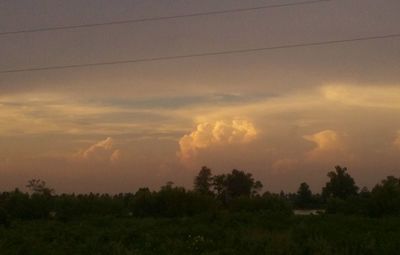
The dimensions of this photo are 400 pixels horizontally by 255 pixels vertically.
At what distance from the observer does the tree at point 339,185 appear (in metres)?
91.8

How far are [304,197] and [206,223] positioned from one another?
222 ft

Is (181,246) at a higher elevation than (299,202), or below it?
below

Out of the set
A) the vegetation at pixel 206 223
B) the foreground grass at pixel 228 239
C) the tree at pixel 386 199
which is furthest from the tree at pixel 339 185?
the foreground grass at pixel 228 239

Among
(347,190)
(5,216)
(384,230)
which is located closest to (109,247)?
(384,230)

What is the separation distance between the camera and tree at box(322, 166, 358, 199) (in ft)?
301

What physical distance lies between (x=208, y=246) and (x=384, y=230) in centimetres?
1342

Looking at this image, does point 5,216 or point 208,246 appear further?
point 5,216

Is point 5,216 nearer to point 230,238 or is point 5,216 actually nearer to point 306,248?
point 230,238

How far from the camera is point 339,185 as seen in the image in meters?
93.1

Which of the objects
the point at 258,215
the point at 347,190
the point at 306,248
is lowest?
the point at 306,248

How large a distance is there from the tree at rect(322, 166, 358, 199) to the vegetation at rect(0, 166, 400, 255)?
146mm

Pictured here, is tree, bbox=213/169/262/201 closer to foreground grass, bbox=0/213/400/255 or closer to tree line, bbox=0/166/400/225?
tree line, bbox=0/166/400/225

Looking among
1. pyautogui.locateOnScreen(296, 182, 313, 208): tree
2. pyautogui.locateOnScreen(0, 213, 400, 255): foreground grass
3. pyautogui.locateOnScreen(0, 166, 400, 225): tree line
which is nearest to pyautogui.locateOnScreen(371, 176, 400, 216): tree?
pyautogui.locateOnScreen(0, 166, 400, 225): tree line

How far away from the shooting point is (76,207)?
250 ft
